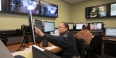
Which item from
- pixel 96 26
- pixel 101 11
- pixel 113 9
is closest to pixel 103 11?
pixel 101 11

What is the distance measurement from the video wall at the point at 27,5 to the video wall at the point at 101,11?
1.66 m

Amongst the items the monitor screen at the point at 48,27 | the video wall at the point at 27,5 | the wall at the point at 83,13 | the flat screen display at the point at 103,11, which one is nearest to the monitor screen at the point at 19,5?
the video wall at the point at 27,5

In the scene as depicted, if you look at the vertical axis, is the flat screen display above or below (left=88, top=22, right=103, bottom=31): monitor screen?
above

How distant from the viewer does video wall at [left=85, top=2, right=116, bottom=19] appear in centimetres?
328

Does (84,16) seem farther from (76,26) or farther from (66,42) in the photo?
(66,42)

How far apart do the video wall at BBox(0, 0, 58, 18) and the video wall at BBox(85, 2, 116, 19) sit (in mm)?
1660

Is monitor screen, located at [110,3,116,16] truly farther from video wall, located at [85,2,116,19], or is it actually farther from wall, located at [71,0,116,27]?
wall, located at [71,0,116,27]

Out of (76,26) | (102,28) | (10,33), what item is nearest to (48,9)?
(10,33)

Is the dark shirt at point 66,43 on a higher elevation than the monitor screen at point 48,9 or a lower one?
lower

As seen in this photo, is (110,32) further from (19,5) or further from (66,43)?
(19,5)

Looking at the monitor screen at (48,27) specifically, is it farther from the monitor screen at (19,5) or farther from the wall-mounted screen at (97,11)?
the wall-mounted screen at (97,11)

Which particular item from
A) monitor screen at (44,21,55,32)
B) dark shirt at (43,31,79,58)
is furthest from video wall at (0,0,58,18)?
dark shirt at (43,31,79,58)

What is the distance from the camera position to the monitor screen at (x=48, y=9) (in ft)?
9.05

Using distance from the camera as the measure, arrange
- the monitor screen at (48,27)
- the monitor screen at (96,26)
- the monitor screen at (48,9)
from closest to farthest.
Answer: the monitor screen at (48,27), the monitor screen at (48,9), the monitor screen at (96,26)
